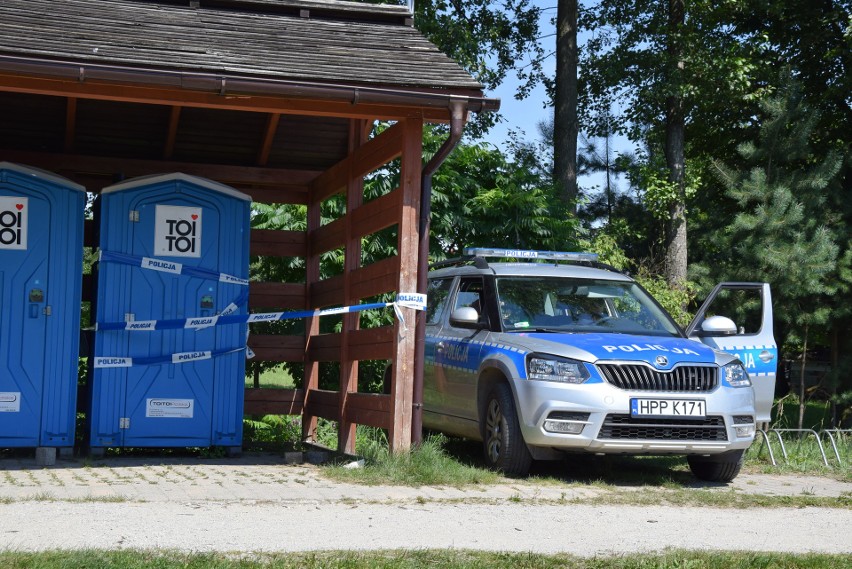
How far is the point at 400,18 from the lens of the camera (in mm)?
11719

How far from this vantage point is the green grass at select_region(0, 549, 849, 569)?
509cm

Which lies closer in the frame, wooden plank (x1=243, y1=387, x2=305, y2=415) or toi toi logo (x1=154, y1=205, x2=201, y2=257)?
toi toi logo (x1=154, y1=205, x2=201, y2=257)

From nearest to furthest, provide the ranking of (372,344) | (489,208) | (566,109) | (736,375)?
1. (736,375)
2. (372,344)
3. (489,208)
4. (566,109)

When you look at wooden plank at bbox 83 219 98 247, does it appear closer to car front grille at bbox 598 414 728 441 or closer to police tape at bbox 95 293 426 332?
police tape at bbox 95 293 426 332

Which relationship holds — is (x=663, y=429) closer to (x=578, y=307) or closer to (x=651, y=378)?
(x=651, y=378)

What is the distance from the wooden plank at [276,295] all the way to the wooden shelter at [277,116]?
17 millimetres

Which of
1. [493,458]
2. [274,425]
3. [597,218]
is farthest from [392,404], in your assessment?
[597,218]

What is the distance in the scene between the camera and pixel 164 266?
1052 cm

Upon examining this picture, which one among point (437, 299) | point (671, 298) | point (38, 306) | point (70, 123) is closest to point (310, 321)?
point (437, 299)

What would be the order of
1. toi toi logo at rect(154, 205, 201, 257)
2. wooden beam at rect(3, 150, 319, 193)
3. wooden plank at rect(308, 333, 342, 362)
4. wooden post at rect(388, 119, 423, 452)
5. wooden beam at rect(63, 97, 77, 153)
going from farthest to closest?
wooden plank at rect(308, 333, 342, 362) → wooden beam at rect(3, 150, 319, 193) → wooden beam at rect(63, 97, 77, 153) → toi toi logo at rect(154, 205, 201, 257) → wooden post at rect(388, 119, 423, 452)

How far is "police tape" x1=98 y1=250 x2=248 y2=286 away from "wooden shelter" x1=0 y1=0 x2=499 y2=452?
4.19ft

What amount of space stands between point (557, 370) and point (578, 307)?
148 cm

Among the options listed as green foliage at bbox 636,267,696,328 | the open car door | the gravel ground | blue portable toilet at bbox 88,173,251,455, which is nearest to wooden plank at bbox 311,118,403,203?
blue portable toilet at bbox 88,173,251,455

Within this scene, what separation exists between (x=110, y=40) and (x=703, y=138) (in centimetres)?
2205
